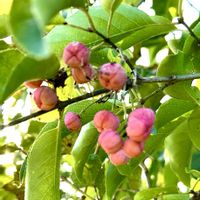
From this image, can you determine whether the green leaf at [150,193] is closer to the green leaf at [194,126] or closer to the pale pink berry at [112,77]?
the green leaf at [194,126]

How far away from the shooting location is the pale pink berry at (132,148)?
1279 mm

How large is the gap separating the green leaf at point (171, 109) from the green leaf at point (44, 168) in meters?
0.36

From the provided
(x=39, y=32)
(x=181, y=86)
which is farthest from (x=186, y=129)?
(x=39, y=32)

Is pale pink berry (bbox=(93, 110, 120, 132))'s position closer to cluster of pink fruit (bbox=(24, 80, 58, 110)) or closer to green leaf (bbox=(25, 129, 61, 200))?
cluster of pink fruit (bbox=(24, 80, 58, 110))

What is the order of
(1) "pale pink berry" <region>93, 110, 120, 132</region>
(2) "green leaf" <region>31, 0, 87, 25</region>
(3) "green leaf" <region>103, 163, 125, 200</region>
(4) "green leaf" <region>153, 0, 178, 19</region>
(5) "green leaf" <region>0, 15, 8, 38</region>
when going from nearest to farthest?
(2) "green leaf" <region>31, 0, 87, 25</region> → (1) "pale pink berry" <region>93, 110, 120, 132</region> → (5) "green leaf" <region>0, 15, 8, 38</region> → (3) "green leaf" <region>103, 163, 125, 200</region> → (4) "green leaf" <region>153, 0, 178, 19</region>

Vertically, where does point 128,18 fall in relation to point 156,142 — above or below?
above

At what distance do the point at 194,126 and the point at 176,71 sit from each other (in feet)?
0.74

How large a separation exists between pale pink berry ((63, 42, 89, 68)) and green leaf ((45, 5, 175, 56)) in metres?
0.22

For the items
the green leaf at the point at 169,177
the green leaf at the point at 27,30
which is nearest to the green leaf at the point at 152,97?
the green leaf at the point at 169,177

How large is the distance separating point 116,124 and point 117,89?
0.38 ft

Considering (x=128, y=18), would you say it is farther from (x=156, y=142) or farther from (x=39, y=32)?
(x=39, y=32)

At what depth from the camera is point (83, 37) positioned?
1546mm

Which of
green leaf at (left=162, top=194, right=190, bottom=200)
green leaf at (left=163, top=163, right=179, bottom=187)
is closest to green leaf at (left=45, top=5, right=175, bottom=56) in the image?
green leaf at (left=162, top=194, right=190, bottom=200)

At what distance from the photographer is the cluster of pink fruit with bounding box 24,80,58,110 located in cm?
137
